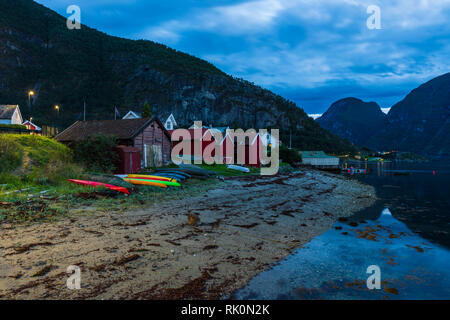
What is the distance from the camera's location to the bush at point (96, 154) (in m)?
21.9

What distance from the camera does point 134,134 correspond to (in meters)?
25.5

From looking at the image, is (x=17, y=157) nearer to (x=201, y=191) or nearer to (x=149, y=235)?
(x=201, y=191)

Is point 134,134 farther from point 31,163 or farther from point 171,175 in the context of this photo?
point 31,163

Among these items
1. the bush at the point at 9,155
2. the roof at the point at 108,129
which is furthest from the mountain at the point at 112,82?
the bush at the point at 9,155

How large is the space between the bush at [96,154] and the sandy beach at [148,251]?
11.3m

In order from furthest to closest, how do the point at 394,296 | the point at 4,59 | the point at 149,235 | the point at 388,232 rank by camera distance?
the point at 4,59, the point at 388,232, the point at 149,235, the point at 394,296

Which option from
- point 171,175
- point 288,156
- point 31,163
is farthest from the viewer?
point 288,156

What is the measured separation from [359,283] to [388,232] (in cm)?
770

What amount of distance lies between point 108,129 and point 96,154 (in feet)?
20.0

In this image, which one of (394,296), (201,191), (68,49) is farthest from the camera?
(68,49)

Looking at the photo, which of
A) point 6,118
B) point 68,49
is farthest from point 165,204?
point 68,49

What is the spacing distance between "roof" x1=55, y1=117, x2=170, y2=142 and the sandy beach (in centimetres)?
1529

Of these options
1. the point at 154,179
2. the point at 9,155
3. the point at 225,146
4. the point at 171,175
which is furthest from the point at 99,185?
the point at 225,146

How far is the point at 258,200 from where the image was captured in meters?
17.1
